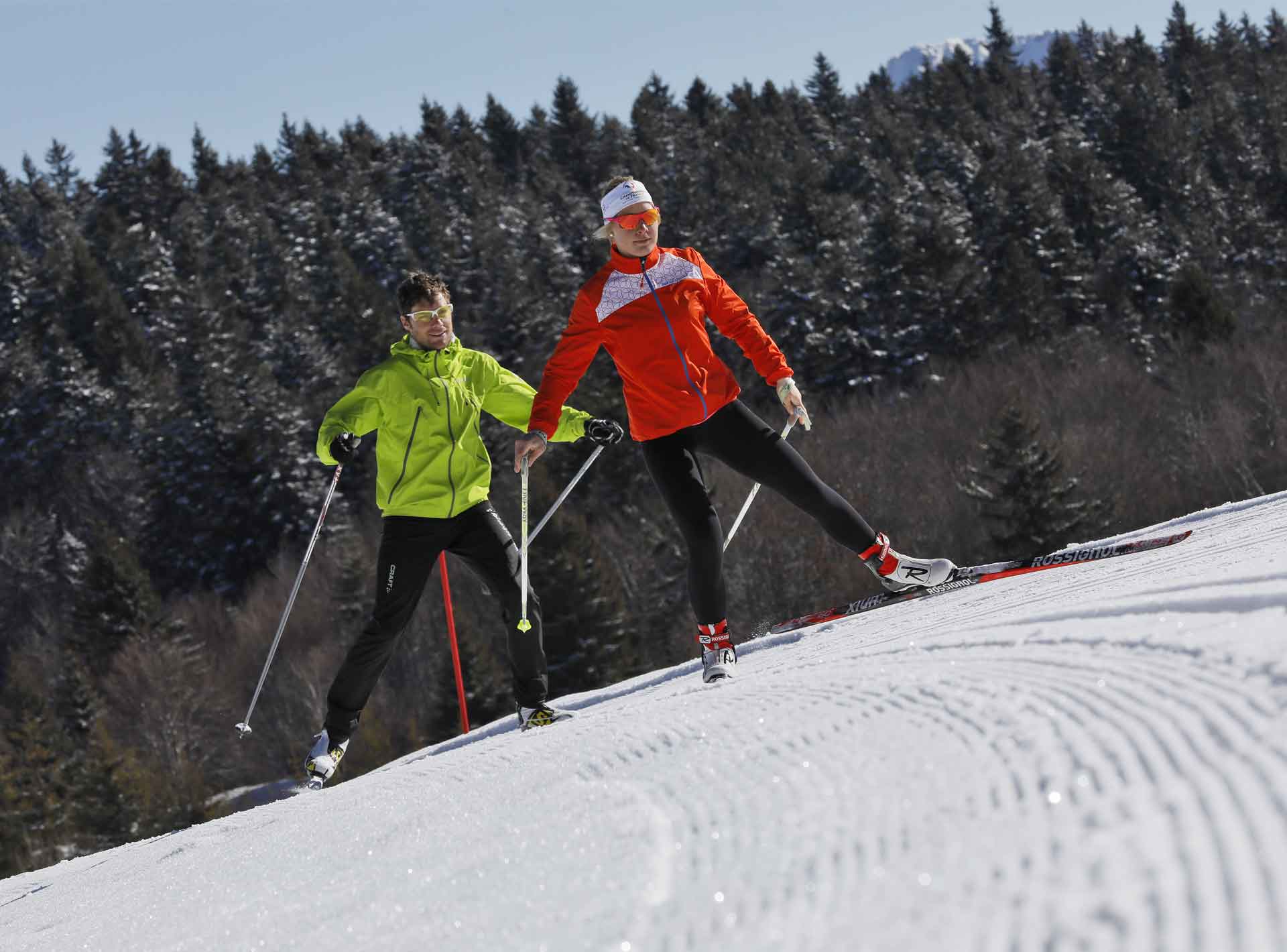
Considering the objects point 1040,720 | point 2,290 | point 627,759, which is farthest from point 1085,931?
point 2,290

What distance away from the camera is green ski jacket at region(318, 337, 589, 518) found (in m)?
4.71

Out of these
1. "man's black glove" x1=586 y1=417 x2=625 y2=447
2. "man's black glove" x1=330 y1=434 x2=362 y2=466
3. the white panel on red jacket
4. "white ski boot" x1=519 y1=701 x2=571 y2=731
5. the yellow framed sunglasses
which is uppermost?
the yellow framed sunglasses

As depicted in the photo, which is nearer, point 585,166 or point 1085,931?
point 1085,931

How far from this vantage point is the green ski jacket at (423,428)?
4.71 meters

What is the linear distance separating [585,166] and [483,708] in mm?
53062

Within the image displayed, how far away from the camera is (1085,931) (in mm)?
1191

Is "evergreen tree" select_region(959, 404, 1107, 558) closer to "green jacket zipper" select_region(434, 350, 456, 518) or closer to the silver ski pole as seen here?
the silver ski pole

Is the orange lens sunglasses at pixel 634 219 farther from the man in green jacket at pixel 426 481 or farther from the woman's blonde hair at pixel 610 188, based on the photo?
the man in green jacket at pixel 426 481

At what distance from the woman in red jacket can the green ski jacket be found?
1.35 feet

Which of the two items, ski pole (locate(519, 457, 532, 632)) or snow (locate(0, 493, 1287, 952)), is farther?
ski pole (locate(519, 457, 532, 632))

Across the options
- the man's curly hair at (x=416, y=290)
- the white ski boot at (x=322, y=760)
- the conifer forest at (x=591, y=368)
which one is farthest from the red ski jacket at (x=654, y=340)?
the conifer forest at (x=591, y=368)

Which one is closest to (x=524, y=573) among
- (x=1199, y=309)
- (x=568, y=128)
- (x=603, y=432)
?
(x=603, y=432)

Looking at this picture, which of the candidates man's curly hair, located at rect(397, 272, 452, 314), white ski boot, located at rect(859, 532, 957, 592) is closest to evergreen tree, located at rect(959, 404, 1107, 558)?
white ski boot, located at rect(859, 532, 957, 592)

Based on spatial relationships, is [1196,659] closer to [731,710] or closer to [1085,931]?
[1085,931]
